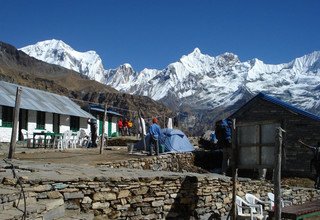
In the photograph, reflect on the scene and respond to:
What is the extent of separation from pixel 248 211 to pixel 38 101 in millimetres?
19731

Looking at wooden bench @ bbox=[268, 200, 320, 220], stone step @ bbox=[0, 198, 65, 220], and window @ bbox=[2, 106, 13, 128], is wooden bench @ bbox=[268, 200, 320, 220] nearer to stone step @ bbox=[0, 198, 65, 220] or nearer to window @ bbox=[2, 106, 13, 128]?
stone step @ bbox=[0, 198, 65, 220]

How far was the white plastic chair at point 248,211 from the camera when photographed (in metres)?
10.7

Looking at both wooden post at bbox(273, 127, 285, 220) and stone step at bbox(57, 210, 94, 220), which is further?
wooden post at bbox(273, 127, 285, 220)

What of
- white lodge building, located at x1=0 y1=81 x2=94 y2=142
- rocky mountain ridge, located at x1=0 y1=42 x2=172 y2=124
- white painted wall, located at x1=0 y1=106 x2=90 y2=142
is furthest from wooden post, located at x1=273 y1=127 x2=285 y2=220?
rocky mountain ridge, located at x1=0 y1=42 x2=172 y2=124

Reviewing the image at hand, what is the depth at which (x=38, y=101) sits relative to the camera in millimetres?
28359

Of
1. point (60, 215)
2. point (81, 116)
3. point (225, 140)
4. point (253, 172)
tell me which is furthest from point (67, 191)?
point (81, 116)

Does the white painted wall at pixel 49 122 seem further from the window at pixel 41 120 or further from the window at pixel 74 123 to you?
the window at pixel 74 123

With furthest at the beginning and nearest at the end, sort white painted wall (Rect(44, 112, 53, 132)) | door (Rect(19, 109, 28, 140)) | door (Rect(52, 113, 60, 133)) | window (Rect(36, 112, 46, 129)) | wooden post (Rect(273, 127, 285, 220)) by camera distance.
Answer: door (Rect(52, 113, 60, 133))
white painted wall (Rect(44, 112, 53, 132))
window (Rect(36, 112, 46, 129))
door (Rect(19, 109, 28, 140))
wooden post (Rect(273, 127, 285, 220))

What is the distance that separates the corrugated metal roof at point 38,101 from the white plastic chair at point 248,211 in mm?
16362

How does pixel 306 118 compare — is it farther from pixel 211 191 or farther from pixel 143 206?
pixel 143 206

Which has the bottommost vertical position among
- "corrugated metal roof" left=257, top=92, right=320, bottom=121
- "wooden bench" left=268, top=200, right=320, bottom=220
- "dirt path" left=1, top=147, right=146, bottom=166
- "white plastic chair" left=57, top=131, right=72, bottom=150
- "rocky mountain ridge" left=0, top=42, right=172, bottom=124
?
"wooden bench" left=268, top=200, right=320, bottom=220

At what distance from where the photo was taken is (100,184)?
8.84 meters

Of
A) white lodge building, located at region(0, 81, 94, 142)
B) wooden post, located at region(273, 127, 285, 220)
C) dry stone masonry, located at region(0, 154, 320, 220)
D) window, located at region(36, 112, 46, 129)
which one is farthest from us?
window, located at region(36, 112, 46, 129)

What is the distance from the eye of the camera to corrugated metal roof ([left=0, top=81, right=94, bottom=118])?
83.7ft
